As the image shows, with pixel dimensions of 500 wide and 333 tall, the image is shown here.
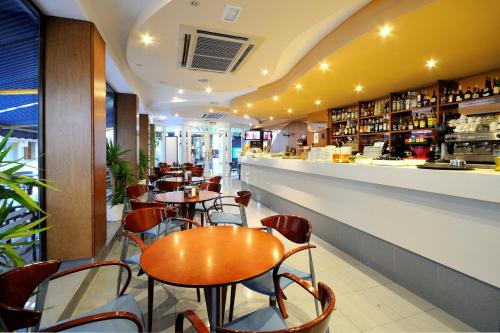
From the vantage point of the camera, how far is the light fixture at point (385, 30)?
2945 mm

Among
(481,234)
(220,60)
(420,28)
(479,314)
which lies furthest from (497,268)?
(220,60)

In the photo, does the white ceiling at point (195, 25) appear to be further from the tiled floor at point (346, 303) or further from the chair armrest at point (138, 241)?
the tiled floor at point (346, 303)

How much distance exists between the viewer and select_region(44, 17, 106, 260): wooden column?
2977 millimetres

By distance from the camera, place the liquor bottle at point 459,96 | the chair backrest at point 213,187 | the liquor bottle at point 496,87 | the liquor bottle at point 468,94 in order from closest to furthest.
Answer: the liquor bottle at point 496,87
the liquor bottle at point 468,94
the liquor bottle at point 459,96
the chair backrest at point 213,187

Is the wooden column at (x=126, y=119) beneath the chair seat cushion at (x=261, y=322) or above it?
above

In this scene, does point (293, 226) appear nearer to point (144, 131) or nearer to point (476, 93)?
point (476, 93)

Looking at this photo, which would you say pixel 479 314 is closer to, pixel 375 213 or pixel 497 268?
pixel 497 268

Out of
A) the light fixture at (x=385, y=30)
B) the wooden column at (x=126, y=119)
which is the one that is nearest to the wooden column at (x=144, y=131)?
the wooden column at (x=126, y=119)

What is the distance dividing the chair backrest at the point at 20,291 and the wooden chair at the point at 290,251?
119 centimetres

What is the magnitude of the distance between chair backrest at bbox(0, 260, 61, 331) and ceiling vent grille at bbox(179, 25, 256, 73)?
3000mm

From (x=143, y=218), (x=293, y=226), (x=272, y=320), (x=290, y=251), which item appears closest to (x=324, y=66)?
(x=293, y=226)

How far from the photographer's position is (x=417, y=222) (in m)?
2.69

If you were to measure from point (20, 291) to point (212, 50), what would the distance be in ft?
12.0

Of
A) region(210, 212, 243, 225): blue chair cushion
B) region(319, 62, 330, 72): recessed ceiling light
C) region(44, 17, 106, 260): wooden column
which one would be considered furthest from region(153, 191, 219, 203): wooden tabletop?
region(319, 62, 330, 72): recessed ceiling light
